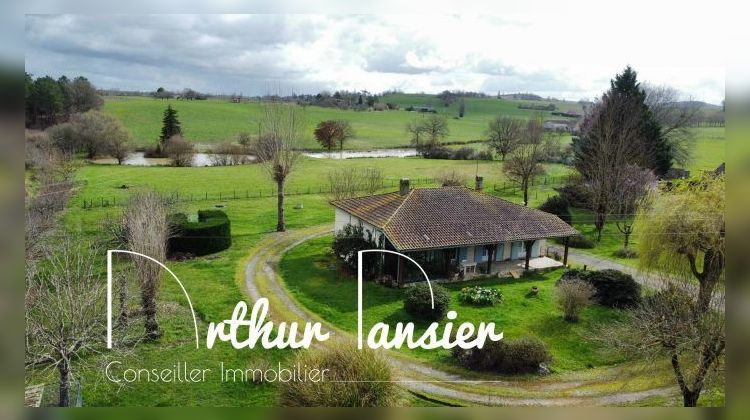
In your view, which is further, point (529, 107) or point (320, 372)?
point (529, 107)

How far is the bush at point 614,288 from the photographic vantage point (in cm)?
2272

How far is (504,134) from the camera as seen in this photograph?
37938 mm

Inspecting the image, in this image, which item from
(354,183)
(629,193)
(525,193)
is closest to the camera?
(629,193)

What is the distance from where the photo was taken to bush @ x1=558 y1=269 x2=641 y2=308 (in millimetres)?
22719

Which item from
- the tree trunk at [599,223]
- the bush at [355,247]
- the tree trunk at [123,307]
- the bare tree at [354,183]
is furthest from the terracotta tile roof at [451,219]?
the tree trunk at [123,307]

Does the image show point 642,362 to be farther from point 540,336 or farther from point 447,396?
point 447,396

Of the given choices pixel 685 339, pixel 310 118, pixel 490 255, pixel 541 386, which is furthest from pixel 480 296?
pixel 310 118

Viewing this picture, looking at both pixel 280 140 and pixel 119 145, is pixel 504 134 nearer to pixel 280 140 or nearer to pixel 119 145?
pixel 280 140

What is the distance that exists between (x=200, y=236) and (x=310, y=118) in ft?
37.7

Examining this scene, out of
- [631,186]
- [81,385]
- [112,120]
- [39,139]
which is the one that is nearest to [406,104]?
[631,186]

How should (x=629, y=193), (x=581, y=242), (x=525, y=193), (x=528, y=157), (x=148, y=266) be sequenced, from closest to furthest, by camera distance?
1. (x=148, y=266)
2. (x=629, y=193)
3. (x=581, y=242)
4. (x=525, y=193)
5. (x=528, y=157)

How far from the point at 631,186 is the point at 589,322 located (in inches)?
399

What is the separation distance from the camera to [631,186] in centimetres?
2866

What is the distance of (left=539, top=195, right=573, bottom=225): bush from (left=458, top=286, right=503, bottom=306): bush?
843 centimetres
